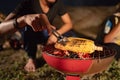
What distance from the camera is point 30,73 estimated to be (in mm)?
5484

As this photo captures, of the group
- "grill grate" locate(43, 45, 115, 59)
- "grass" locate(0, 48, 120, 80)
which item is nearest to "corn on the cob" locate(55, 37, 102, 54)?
"grill grate" locate(43, 45, 115, 59)

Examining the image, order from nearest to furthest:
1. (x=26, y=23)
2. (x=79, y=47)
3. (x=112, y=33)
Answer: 1. (x=26, y=23)
2. (x=79, y=47)
3. (x=112, y=33)

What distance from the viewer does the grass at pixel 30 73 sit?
521 centimetres

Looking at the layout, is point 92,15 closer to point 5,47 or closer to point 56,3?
point 56,3

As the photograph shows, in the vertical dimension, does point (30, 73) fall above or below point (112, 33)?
below

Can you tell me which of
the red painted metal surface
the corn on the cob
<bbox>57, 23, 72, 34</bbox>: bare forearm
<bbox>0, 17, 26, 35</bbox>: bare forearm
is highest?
<bbox>0, 17, 26, 35</bbox>: bare forearm

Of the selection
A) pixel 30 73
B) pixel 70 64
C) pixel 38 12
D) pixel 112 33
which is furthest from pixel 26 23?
pixel 112 33

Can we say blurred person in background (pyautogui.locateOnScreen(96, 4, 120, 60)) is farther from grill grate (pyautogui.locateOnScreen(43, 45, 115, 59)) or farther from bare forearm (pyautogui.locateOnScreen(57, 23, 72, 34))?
grill grate (pyautogui.locateOnScreen(43, 45, 115, 59))

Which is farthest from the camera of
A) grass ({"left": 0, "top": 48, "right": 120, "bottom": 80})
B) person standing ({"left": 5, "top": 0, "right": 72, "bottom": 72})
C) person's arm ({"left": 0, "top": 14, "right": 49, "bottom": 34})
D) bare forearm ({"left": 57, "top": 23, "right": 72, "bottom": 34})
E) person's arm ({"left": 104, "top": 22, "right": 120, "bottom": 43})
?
person's arm ({"left": 104, "top": 22, "right": 120, "bottom": 43})

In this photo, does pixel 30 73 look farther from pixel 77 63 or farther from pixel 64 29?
pixel 77 63

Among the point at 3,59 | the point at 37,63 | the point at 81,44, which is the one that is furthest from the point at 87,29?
the point at 81,44

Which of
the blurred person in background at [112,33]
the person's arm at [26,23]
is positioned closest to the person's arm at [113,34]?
the blurred person in background at [112,33]

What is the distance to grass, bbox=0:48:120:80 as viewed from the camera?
17.1 feet

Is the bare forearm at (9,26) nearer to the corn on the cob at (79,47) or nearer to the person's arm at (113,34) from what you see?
the corn on the cob at (79,47)
